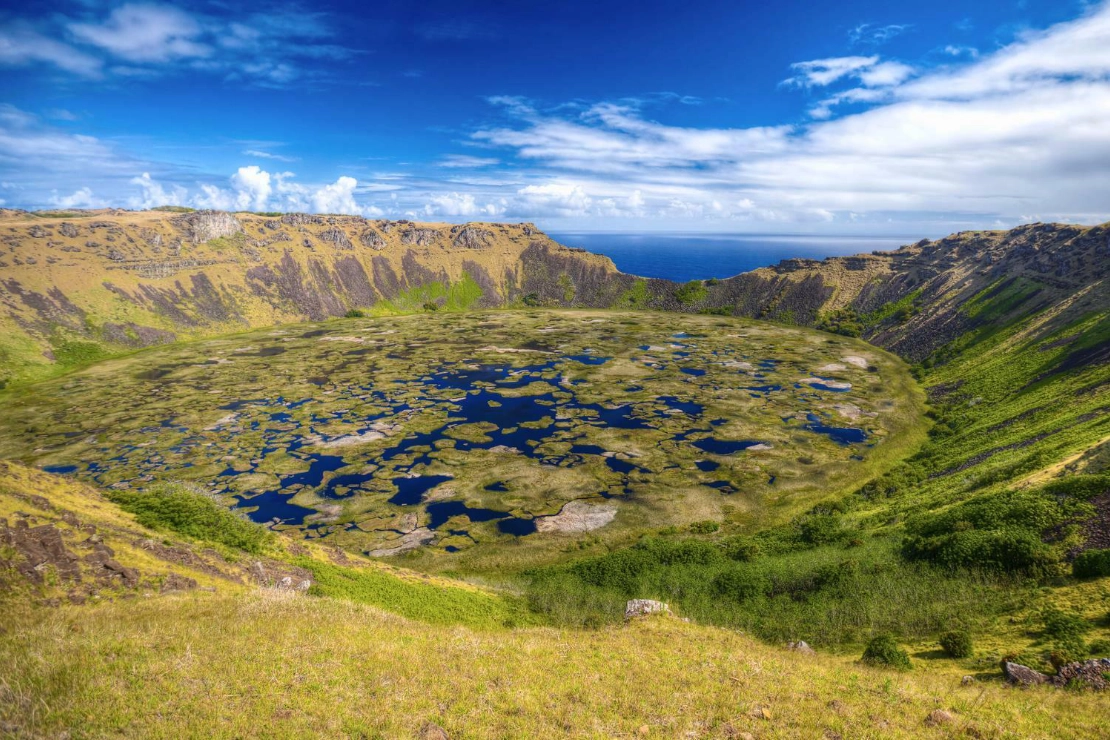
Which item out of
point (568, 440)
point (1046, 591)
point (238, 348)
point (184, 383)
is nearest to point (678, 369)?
point (568, 440)

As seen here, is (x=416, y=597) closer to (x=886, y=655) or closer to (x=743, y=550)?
(x=886, y=655)

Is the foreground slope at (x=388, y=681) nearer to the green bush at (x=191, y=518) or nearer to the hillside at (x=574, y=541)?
the hillside at (x=574, y=541)

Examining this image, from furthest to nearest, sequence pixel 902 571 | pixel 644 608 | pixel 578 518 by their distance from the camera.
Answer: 1. pixel 578 518
2. pixel 902 571
3. pixel 644 608

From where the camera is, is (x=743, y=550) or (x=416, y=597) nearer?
(x=416, y=597)

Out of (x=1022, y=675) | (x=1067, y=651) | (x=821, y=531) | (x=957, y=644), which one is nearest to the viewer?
(x=1022, y=675)

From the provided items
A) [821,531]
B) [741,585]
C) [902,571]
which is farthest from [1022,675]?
[821,531]

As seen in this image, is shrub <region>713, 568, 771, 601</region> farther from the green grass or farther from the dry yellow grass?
the green grass

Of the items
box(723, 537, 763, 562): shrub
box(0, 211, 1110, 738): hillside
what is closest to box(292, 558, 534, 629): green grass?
→ box(0, 211, 1110, 738): hillside
